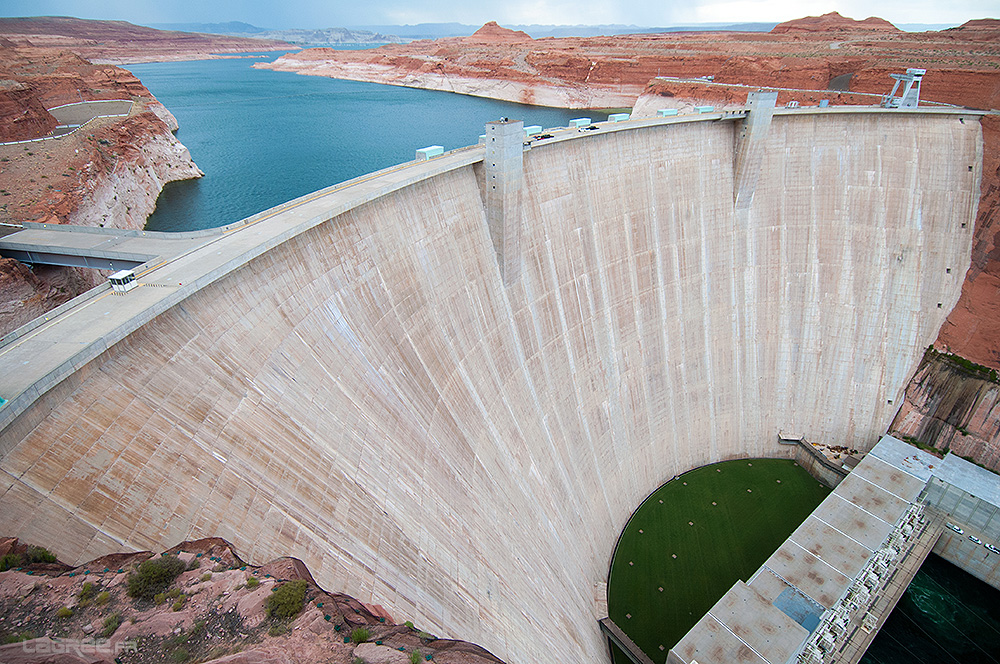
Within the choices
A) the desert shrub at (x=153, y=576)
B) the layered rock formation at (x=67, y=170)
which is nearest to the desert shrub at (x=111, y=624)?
the desert shrub at (x=153, y=576)

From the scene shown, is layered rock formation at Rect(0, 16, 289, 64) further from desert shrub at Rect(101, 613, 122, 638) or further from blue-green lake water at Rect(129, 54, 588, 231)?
desert shrub at Rect(101, 613, 122, 638)

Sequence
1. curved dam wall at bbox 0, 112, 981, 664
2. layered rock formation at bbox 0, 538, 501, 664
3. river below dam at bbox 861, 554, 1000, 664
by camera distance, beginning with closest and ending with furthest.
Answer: layered rock formation at bbox 0, 538, 501, 664 < curved dam wall at bbox 0, 112, 981, 664 < river below dam at bbox 861, 554, 1000, 664

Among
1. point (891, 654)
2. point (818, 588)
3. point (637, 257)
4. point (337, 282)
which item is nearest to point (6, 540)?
point (337, 282)

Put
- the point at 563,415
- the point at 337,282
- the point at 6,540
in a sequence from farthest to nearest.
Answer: the point at 563,415, the point at 337,282, the point at 6,540

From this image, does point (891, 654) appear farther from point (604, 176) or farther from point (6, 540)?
point (6, 540)

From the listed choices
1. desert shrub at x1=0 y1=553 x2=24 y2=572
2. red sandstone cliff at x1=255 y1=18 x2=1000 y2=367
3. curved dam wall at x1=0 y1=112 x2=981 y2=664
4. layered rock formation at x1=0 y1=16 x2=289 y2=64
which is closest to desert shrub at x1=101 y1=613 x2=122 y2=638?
desert shrub at x1=0 y1=553 x2=24 y2=572

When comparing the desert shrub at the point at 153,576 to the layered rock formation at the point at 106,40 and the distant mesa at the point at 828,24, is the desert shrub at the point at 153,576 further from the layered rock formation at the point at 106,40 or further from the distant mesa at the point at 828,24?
the layered rock formation at the point at 106,40
